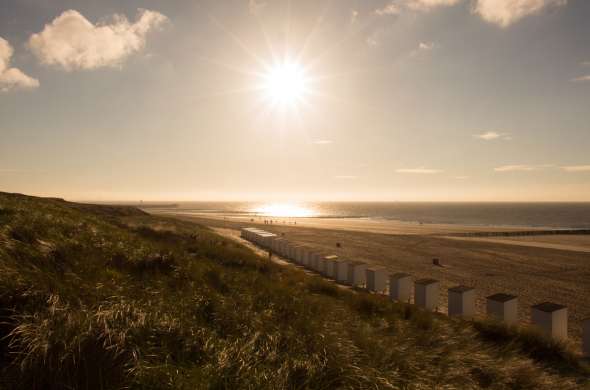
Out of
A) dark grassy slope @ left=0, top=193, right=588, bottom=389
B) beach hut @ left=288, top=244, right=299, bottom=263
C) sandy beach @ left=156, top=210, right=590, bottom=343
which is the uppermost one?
dark grassy slope @ left=0, top=193, right=588, bottom=389

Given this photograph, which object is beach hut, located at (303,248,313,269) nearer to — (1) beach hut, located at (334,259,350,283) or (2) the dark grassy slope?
(1) beach hut, located at (334,259,350,283)

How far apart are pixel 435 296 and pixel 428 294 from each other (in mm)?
254

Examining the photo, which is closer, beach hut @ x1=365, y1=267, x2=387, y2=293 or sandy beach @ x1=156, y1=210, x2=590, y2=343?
beach hut @ x1=365, y1=267, x2=387, y2=293

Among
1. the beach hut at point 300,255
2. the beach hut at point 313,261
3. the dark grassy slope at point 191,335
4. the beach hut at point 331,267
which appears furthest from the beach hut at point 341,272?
the dark grassy slope at point 191,335

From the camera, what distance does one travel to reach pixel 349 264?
16.4 meters

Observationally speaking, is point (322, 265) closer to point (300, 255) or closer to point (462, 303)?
point (300, 255)

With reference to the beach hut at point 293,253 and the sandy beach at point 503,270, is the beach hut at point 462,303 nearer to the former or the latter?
the sandy beach at point 503,270

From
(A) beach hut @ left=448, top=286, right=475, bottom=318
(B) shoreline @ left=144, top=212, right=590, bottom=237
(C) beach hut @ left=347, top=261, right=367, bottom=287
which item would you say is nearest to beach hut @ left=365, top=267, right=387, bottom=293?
(C) beach hut @ left=347, top=261, right=367, bottom=287

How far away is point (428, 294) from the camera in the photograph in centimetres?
1149

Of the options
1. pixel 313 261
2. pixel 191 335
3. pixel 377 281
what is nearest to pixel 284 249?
pixel 313 261

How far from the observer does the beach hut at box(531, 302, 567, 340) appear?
26.7 ft

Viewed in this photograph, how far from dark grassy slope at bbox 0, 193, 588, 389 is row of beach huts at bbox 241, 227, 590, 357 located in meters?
0.82

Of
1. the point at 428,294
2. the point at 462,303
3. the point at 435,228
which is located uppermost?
the point at 462,303

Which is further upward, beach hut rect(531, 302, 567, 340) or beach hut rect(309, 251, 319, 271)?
beach hut rect(531, 302, 567, 340)
